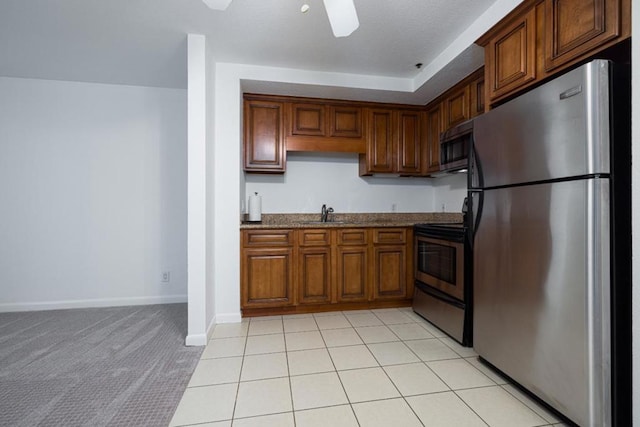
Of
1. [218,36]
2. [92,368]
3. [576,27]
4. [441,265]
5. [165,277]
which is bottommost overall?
[92,368]

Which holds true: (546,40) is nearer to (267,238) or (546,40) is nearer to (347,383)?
(347,383)

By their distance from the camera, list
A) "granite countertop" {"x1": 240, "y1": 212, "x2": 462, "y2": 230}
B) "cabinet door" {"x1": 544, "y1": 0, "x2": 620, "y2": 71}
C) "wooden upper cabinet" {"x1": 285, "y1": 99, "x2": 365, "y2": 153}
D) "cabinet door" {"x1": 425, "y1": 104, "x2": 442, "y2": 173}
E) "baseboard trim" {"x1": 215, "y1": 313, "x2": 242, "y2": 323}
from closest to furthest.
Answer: "cabinet door" {"x1": 544, "y1": 0, "x2": 620, "y2": 71} → "baseboard trim" {"x1": 215, "y1": 313, "x2": 242, "y2": 323} → "wooden upper cabinet" {"x1": 285, "y1": 99, "x2": 365, "y2": 153} → "cabinet door" {"x1": 425, "y1": 104, "x2": 442, "y2": 173} → "granite countertop" {"x1": 240, "y1": 212, "x2": 462, "y2": 230}

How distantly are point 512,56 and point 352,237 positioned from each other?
1877mm

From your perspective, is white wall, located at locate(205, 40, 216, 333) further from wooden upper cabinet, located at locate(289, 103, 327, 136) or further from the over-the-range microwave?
the over-the-range microwave

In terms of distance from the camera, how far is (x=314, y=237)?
2865 mm

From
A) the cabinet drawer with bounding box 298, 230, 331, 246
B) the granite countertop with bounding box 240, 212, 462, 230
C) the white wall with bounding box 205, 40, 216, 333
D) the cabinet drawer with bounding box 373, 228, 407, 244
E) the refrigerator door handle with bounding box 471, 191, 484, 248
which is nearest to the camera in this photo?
the refrigerator door handle with bounding box 471, 191, 484, 248

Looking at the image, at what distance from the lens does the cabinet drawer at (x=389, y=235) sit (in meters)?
2.97

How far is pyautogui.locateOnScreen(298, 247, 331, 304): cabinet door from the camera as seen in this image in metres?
2.85

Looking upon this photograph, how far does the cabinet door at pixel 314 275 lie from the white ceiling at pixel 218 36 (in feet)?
5.89

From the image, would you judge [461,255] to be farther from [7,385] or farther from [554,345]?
[7,385]

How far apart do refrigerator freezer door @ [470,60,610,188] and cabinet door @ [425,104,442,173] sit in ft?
4.67

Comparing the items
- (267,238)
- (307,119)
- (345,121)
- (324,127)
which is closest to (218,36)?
(307,119)

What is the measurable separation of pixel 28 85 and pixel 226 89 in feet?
7.29

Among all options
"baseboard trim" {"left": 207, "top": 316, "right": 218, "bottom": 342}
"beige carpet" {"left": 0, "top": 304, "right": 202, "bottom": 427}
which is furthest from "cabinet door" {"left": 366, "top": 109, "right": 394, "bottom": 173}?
"beige carpet" {"left": 0, "top": 304, "right": 202, "bottom": 427}
